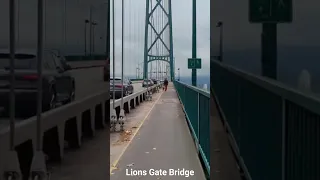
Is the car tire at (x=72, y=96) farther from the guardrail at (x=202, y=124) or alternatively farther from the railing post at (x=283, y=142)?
the guardrail at (x=202, y=124)

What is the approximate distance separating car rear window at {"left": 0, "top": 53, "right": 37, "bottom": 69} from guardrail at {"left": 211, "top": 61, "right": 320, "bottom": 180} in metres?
0.92

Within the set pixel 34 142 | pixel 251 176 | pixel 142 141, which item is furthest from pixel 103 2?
pixel 142 141

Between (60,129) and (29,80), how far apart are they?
1.08ft

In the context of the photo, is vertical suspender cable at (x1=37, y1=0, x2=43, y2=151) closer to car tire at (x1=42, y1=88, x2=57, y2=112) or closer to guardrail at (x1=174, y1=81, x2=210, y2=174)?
car tire at (x1=42, y1=88, x2=57, y2=112)

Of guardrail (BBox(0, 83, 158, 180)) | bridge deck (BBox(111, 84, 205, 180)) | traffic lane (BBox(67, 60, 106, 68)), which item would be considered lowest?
bridge deck (BBox(111, 84, 205, 180))

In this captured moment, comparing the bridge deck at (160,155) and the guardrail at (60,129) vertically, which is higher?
the guardrail at (60,129)

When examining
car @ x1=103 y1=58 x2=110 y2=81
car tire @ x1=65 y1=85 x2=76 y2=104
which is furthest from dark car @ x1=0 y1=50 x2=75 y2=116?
car @ x1=103 y1=58 x2=110 y2=81

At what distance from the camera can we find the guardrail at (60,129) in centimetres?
141

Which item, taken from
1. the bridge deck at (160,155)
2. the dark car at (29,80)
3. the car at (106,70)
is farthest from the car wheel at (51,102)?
the bridge deck at (160,155)

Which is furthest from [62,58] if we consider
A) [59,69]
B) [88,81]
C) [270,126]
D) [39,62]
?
[270,126]

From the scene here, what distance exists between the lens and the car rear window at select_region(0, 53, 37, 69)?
1.38 metres

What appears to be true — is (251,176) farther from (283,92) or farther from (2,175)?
(2,175)

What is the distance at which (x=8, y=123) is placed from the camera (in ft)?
4.52

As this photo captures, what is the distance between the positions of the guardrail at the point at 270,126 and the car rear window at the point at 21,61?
3.03 feet
